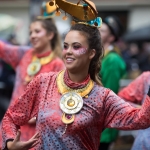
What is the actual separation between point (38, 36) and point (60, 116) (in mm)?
2291

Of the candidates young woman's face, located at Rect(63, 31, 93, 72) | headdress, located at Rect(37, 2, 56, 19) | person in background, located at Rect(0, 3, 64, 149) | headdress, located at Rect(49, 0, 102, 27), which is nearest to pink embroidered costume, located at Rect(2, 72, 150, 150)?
young woman's face, located at Rect(63, 31, 93, 72)

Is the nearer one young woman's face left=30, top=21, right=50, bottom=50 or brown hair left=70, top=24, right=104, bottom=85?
brown hair left=70, top=24, right=104, bottom=85

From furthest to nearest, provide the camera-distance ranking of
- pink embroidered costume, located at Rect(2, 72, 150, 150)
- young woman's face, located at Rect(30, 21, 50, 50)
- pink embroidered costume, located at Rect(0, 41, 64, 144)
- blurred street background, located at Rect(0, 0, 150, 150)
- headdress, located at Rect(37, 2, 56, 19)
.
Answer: blurred street background, located at Rect(0, 0, 150, 150)
headdress, located at Rect(37, 2, 56, 19)
young woman's face, located at Rect(30, 21, 50, 50)
pink embroidered costume, located at Rect(0, 41, 64, 144)
pink embroidered costume, located at Rect(2, 72, 150, 150)

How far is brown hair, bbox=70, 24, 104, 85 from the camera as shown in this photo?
13.6 feet

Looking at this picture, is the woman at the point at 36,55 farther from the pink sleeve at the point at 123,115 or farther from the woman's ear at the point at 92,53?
the pink sleeve at the point at 123,115

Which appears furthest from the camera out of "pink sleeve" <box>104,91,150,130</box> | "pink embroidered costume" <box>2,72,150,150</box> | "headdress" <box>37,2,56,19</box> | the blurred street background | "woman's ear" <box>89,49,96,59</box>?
the blurred street background

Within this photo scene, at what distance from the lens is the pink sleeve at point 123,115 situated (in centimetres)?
382

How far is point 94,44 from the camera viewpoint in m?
4.20

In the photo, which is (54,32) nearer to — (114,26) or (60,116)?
(114,26)

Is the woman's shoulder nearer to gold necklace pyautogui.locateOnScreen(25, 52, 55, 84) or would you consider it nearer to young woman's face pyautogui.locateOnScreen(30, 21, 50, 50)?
gold necklace pyautogui.locateOnScreen(25, 52, 55, 84)

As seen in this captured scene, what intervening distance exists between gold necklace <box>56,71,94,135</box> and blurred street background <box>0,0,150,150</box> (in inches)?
47.8

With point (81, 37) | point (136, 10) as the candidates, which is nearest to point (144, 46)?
point (136, 10)

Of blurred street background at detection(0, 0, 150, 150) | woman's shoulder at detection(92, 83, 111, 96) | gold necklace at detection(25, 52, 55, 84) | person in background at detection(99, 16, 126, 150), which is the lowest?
blurred street background at detection(0, 0, 150, 150)

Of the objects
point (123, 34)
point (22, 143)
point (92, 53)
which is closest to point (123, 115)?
point (92, 53)
